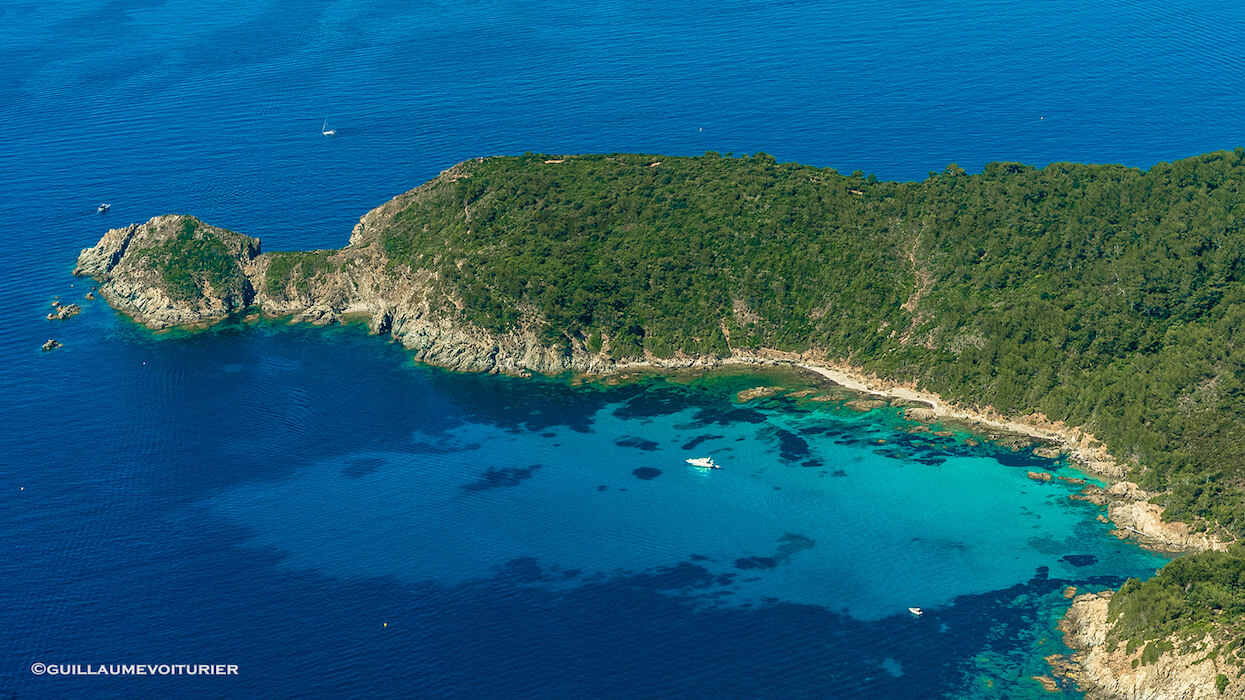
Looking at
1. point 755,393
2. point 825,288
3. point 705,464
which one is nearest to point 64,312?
point 705,464

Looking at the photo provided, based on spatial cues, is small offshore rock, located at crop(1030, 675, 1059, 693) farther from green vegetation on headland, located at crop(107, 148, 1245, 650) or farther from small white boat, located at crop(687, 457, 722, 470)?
small white boat, located at crop(687, 457, 722, 470)

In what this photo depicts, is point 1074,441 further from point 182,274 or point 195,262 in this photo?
point 182,274

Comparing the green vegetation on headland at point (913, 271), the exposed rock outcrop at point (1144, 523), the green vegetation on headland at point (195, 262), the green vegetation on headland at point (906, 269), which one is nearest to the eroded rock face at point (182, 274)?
the green vegetation on headland at point (195, 262)

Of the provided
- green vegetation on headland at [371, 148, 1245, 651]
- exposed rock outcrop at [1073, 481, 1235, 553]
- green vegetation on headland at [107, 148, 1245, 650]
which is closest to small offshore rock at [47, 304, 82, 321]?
green vegetation on headland at [107, 148, 1245, 650]

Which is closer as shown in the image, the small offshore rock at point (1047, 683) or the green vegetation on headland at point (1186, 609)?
the green vegetation on headland at point (1186, 609)

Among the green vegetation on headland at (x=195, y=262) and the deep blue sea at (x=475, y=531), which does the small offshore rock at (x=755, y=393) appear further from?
the green vegetation on headland at (x=195, y=262)

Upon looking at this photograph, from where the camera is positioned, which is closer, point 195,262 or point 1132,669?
point 1132,669

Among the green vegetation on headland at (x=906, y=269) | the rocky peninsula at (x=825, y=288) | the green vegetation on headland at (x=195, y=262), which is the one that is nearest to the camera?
the rocky peninsula at (x=825, y=288)

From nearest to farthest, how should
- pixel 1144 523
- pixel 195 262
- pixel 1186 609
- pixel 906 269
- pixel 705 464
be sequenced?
pixel 1186 609 < pixel 1144 523 < pixel 705 464 < pixel 906 269 < pixel 195 262

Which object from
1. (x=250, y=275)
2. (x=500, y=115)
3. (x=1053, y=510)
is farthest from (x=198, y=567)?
(x=500, y=115)
